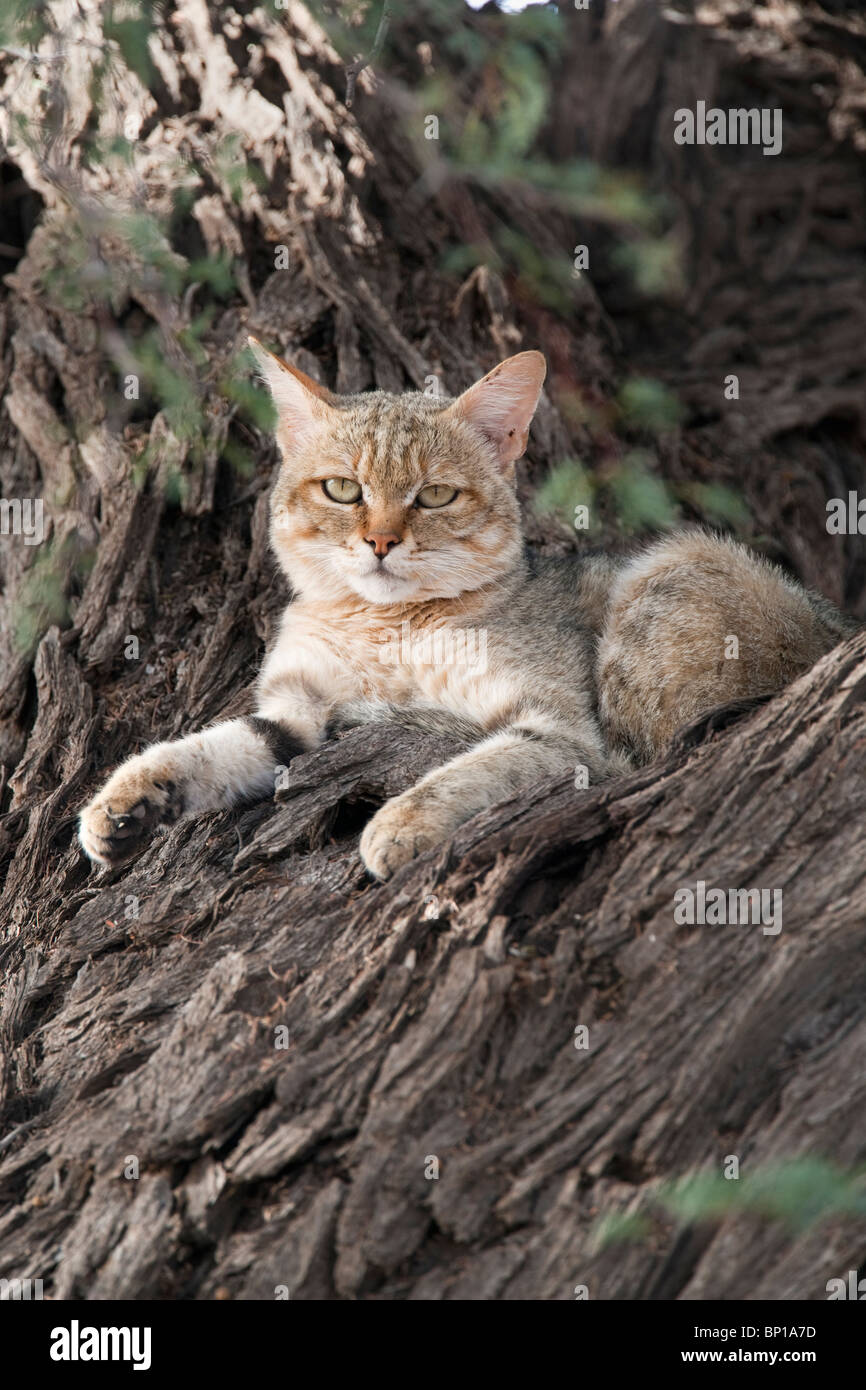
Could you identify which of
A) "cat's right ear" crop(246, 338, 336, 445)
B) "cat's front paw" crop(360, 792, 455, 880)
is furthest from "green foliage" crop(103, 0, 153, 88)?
"cat's front paw" crop(360, 792, 455, 880)

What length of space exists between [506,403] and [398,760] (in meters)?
1.62

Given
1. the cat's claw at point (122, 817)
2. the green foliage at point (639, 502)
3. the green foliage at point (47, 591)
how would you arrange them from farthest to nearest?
the green foliage at point (639, 502) → the green foliage at point (47, 591) → the cat's claw at point (122, 817)

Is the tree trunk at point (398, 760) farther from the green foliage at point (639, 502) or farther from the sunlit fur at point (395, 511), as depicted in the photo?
the sunlit fur at point (395, 511)

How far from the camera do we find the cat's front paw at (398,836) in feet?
10.9

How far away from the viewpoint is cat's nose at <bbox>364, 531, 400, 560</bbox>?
446cm

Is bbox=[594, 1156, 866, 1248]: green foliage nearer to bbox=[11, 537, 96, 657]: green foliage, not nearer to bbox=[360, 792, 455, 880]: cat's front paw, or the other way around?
bbox=[360, 792, 455, 880]: cat's front paw

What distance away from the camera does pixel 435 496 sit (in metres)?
4.70

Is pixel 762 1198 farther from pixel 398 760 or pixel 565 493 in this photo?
pixel 565 493

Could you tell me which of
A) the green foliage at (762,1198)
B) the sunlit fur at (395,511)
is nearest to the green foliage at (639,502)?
the sunlit fur at (395,511)

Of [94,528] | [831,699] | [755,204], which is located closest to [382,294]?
[94,528]

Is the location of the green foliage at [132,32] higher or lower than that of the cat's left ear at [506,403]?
higher

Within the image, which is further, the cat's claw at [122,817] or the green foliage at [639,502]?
the green foliage at [639,502]

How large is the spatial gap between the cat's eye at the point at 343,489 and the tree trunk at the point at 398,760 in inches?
26.5

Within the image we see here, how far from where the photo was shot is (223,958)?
3176 mm
